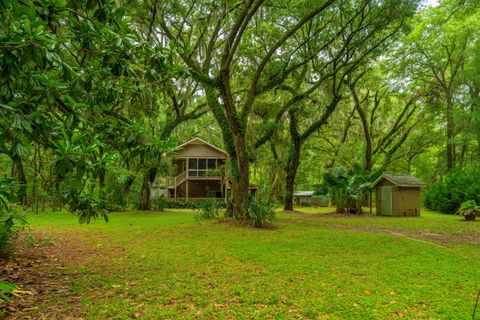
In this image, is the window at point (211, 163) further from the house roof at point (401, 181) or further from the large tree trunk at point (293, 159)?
the house roof at point (401, 181)

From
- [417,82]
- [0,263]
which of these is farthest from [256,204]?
[417,82]

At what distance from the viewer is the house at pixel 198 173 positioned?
25234mm

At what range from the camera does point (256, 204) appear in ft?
35.0

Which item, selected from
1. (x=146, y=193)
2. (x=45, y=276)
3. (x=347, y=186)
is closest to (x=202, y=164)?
(x=146, y=193)

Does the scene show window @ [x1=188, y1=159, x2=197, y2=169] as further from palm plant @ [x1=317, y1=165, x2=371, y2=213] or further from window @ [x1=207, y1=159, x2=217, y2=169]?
palm plant @ [x1=317, y1=165, x2=371, y2=213]

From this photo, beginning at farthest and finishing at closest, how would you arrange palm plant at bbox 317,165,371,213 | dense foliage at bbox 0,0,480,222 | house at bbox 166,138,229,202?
house at bbox 166,138,229,202, palm plant at bbox 317,165,371,213, dense foliage at bbox 0,0,480,222

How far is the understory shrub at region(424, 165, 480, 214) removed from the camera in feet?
50.6

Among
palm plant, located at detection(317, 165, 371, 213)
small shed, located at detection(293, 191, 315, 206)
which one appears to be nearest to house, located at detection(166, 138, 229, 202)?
palm plant, located at detection(317, 165, 371, 213)

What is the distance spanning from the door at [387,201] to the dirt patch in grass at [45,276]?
46.5ft

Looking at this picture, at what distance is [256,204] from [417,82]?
16707 millimetres

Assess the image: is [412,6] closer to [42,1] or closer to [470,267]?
[470,267]

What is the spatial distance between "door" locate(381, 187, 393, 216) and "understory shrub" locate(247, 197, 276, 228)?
27.4ft

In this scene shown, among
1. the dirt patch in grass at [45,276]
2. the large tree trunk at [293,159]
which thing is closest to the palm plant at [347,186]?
the large tree trunk at [293,159]

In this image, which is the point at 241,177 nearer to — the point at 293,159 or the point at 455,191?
the point at 293,159
